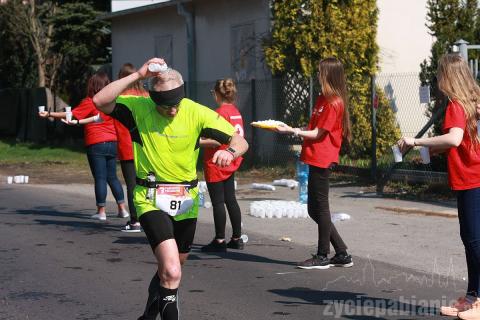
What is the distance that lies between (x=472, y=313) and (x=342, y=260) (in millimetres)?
2286

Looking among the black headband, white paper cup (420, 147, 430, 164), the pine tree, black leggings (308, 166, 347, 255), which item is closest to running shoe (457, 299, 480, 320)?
white paper cup (420, 147, 430, 164)

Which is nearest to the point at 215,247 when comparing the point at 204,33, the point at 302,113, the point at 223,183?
the point at 223,183

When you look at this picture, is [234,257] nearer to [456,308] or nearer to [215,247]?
[215,247]

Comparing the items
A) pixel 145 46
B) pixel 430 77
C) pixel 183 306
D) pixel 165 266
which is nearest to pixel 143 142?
pixel 165 266

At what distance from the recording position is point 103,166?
12.0 metres

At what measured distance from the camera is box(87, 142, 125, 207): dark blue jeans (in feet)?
→ 38.8

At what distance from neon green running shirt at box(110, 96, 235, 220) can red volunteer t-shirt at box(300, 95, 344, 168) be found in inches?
94.5

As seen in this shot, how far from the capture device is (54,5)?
32.0m

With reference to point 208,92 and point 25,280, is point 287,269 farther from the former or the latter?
point 208,92

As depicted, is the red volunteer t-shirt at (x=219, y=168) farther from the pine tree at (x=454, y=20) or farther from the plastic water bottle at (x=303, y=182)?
the pine tree at (x=454, y=20)

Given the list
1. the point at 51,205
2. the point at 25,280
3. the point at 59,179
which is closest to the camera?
the point at 25,280

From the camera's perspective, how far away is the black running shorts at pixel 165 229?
19.7 feet

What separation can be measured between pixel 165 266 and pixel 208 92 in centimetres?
1613

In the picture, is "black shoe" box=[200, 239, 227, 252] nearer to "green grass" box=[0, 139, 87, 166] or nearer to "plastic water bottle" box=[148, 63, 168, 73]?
"plastic water bottle" box=[148, 63, 168, 73]
